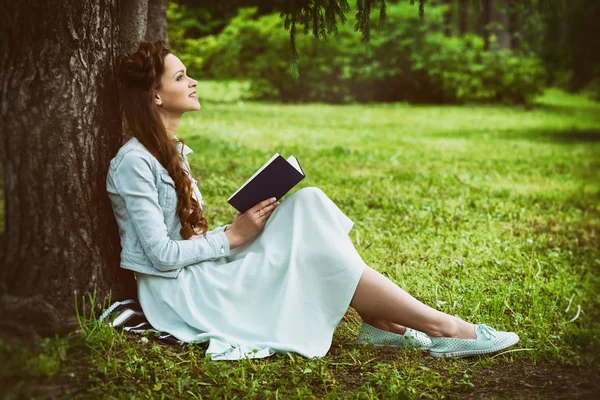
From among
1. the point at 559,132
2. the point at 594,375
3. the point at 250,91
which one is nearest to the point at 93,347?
the point at 594,375

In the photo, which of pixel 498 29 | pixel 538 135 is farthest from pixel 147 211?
pixel 498 29

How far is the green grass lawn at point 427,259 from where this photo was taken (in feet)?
9.17

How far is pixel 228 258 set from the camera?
10.8 ft

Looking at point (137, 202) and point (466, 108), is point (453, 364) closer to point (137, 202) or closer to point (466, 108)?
point (137, 202)

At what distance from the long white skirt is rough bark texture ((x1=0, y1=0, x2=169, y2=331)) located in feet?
1.08

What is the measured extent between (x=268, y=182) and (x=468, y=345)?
116 centimetres

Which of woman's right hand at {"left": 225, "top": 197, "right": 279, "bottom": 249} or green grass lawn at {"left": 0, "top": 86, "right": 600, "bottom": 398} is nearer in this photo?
green grass lawn at {"left": 0, "top": 86, "right": 600, "bottom": 398}

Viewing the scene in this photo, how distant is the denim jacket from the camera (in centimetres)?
298

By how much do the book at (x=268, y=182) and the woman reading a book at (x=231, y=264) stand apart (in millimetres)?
49

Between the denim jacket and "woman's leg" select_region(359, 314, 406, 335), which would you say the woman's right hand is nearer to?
the denim jacket

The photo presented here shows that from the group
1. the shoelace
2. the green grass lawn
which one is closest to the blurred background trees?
the green grass lawn

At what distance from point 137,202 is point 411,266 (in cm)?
215

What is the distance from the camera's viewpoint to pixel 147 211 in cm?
297

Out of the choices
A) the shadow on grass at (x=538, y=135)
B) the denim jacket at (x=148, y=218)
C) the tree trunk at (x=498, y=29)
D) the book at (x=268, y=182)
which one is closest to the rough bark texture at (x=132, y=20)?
the denim jacket at (x=148, y=218)
